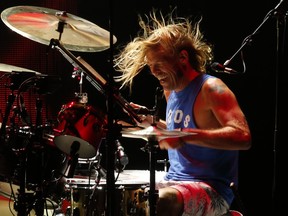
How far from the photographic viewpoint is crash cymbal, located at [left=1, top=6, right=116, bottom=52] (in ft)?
9.50

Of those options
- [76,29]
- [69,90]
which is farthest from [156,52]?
[69,90]

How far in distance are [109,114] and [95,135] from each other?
0.70 meters

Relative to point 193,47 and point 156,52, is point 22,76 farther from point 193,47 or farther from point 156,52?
point 193,47

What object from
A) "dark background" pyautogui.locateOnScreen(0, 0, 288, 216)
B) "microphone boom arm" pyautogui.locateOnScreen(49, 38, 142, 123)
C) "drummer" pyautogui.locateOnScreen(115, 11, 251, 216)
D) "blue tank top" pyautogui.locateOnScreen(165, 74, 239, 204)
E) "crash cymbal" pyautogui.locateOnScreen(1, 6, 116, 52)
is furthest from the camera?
"dark background" pyautogui.locateOnScreen(0, 0, 288, 216)

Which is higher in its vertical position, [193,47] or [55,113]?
[193,47]

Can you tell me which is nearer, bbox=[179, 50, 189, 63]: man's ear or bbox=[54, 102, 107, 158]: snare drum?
bbox=[54, 102, 107, 158]: snare drum

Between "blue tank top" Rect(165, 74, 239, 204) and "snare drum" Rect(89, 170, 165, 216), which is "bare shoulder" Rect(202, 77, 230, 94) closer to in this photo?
"blue tank top" Rect(165, 74, 239, 204)

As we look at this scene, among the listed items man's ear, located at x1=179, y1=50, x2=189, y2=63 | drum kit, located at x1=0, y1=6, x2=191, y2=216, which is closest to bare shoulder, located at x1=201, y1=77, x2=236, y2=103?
man's ear, located at x1=179, y1=50, x2=189, y2=63

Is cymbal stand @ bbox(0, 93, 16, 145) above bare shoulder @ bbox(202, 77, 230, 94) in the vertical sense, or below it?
below

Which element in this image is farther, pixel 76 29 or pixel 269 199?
pixel 269 199


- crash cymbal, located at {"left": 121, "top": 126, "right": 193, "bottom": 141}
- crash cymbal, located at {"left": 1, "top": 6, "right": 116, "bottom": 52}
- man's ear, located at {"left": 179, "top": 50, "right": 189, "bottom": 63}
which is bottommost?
crash cymbal, located at {"left": 121, "top": 126, "right": 193, "bottom": 141}

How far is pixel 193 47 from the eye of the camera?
120 inches

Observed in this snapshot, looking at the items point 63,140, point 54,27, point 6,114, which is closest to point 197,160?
point 63,140

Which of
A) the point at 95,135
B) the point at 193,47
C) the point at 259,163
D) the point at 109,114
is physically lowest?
the point at 259,163
